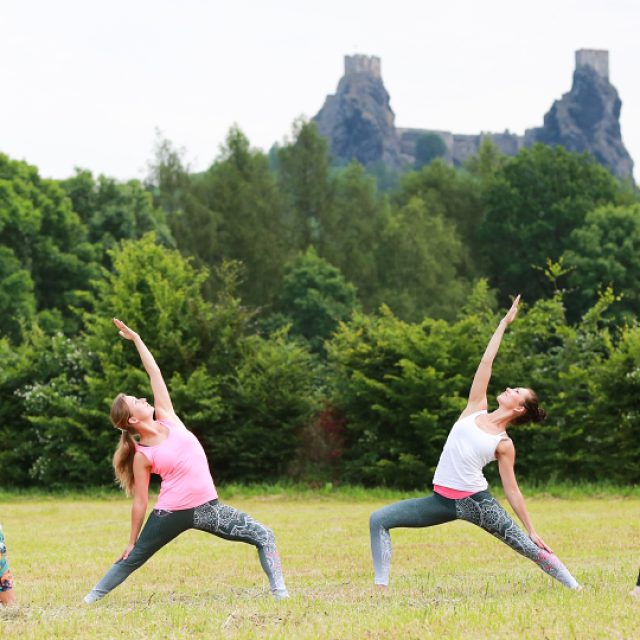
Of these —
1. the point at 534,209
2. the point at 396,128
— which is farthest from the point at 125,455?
the point at 396,128

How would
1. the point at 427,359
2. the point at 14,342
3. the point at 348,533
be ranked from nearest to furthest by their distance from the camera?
the point at 348,533
the point at 427,359
the point at 14,342

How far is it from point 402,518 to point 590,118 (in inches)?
7491

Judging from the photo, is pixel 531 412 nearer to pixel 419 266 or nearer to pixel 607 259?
pixel 607 259

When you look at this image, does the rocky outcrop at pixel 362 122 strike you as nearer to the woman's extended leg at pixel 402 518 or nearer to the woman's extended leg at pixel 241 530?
the woman's extended leg at pixel 402 518

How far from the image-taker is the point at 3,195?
49.9m

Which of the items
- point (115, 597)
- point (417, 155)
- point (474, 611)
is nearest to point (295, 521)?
point (115, 597)

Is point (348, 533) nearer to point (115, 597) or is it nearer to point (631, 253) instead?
point (115, 597)

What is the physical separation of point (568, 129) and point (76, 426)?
172441 millimetres

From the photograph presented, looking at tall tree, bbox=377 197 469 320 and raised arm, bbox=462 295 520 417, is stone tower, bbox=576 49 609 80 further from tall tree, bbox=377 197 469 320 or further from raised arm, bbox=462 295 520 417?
raised arm, bbox=462 295 520 417

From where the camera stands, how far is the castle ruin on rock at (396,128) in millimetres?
187875

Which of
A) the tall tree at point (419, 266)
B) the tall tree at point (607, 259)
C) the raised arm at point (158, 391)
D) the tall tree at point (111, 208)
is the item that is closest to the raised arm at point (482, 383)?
the raised arm at point (158, 391)

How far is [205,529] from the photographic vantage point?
889 centimetres

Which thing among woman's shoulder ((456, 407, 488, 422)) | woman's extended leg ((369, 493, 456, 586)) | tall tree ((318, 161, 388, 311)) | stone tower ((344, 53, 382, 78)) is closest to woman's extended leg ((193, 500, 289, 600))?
woman's extended leg ((369, 493, 456, 586))

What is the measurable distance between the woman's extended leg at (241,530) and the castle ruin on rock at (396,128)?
178253mm
